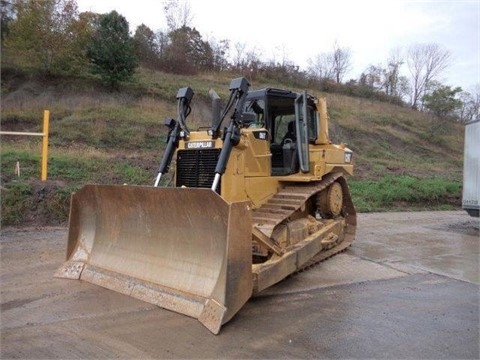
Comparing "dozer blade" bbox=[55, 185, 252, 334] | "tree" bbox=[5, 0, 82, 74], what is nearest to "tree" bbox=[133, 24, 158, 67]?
"tree" bbox=[5, 0, 82, 74]

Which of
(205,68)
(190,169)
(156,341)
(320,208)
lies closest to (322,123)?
(320,208)

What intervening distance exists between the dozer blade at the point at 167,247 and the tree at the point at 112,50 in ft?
58.1

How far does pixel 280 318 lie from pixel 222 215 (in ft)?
4.04

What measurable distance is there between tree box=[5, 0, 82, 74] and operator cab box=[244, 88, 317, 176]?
18.3 meters

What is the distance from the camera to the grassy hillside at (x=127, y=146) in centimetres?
1076

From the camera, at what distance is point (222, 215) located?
443 centimetres

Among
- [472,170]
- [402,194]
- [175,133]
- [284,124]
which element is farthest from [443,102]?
[175,133]

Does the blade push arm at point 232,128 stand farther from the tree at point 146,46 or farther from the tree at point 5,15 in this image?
the tree at point 146,46

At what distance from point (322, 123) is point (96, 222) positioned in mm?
4219

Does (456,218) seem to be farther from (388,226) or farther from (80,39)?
(80,39)

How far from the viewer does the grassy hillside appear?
35.3ft

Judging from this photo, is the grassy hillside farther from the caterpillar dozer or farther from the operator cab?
the operator cab

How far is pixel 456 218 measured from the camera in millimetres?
14156

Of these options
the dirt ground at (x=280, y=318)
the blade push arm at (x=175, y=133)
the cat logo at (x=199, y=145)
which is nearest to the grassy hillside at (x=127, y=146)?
the dirt ground at (x=280, y=318)
